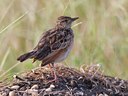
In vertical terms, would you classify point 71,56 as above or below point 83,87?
above

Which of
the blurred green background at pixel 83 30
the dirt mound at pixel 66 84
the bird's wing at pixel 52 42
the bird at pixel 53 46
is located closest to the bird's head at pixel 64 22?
the bird at pixel 53 46

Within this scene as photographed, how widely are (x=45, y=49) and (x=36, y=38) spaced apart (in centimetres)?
314

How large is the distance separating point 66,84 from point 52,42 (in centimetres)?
77

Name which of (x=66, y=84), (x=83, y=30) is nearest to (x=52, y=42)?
(x=66, y=84)

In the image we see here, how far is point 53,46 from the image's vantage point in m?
10.6

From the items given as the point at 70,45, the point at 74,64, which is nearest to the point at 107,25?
the point at 74,64

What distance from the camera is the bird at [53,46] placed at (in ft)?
33.8

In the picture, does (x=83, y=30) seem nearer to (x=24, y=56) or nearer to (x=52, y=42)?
(x=52, y=42)

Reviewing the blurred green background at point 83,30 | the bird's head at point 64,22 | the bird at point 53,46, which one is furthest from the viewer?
the blurred green background at point 83,30

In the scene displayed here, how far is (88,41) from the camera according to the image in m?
13.4

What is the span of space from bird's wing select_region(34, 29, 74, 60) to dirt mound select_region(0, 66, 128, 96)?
0.21 metres

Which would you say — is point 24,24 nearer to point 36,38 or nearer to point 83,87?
point 36,38

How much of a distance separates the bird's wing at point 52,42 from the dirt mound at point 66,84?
0.21 meters

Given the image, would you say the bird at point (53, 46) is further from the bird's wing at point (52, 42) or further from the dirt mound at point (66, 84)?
the dirt mound at point (66, 84)
